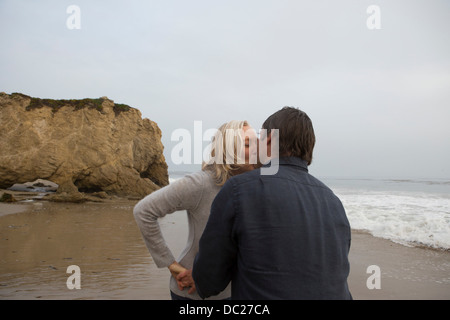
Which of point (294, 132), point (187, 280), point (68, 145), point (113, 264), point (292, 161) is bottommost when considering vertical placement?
point (113, 264)

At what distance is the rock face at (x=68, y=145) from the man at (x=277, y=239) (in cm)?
1680

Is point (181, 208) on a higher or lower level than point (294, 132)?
lower

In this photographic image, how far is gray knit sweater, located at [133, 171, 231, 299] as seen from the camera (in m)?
1.77

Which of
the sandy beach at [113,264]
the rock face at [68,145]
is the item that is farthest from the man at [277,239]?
the rock face at [68,145]

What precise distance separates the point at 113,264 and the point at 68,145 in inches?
591

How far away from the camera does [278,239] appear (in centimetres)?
125

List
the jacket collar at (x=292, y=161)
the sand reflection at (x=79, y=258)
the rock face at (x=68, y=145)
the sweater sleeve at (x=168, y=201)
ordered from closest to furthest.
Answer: the jacket collar at (x=292, y=161), the sweater sleeve at (x=168, y=201), the sand reflection at (x=79, y=258), the rock face at (x=68, y=145)

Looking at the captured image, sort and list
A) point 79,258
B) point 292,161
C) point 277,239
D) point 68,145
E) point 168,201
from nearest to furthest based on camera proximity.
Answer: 1. point 277,239
2. point 292,161
3. point 168,201
4. point 79,258
5. point 68,145

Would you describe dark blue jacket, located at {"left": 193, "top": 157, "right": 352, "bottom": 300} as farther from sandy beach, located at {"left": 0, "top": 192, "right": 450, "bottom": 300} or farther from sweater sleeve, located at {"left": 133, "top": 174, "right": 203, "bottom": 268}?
sandy beach, located at {"left": 0, "top": 192, "right": 450, "bottom": 300}

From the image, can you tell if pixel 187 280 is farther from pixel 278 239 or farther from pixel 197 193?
pixel 278 239

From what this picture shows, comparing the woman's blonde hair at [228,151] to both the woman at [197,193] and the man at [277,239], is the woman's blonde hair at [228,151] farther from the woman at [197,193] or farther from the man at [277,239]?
the man at [277,239]

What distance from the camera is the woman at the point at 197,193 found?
1.77 metres

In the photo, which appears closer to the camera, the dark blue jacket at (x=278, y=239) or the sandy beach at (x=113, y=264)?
the dark blue jacket at (x=278, y=239)

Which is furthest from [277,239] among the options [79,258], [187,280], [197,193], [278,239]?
[79,258]
